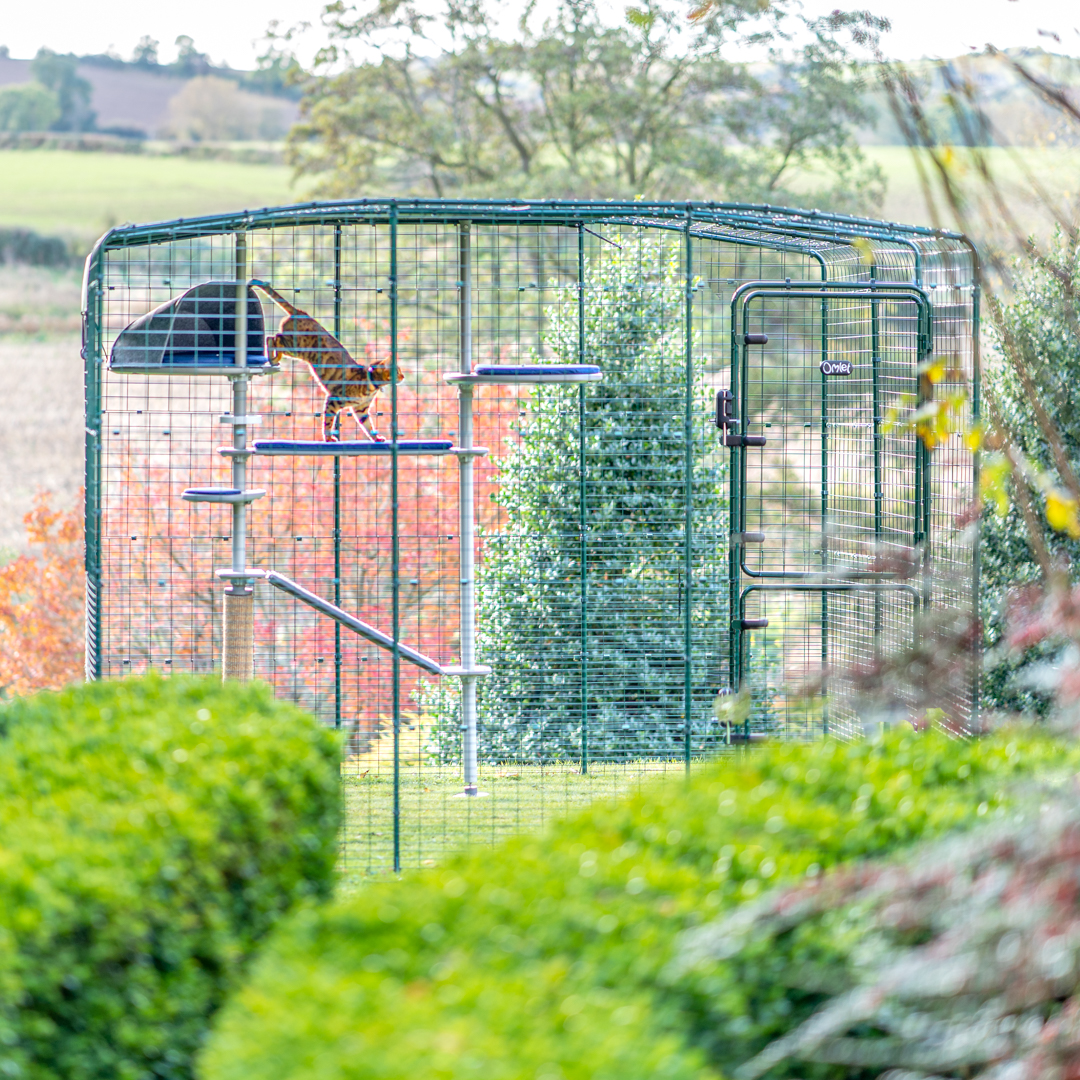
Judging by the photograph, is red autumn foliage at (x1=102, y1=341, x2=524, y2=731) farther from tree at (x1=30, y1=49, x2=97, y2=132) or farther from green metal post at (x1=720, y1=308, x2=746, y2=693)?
tree at (x1=30, y1=49, x2=97, y2=132)

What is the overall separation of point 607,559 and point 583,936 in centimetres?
502

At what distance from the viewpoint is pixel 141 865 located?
81.1 inches

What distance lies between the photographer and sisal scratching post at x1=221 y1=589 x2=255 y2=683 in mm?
4598

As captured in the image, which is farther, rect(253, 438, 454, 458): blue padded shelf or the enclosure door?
the enclosure door

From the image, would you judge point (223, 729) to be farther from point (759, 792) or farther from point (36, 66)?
point (36, 66)

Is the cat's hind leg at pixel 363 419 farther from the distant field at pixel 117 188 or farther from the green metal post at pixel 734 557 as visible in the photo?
the distant field at pixel 117 188

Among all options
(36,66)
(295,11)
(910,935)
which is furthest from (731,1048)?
(36,66)

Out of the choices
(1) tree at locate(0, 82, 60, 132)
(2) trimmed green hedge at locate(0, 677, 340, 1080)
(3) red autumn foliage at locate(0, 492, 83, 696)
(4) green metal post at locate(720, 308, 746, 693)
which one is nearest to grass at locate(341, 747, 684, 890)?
(4) green metal post at locate(720, 308, 746, 693)

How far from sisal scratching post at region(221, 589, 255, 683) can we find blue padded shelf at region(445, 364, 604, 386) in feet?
3.84

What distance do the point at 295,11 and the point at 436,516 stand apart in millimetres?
10621

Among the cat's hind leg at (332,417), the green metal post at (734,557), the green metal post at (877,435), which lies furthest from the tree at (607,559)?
the cat's hind leg at (332,417)

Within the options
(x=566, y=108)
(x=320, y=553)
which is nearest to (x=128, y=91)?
(x=566, y=108)

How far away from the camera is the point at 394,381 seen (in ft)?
13.4

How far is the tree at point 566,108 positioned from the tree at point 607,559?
864 cm
